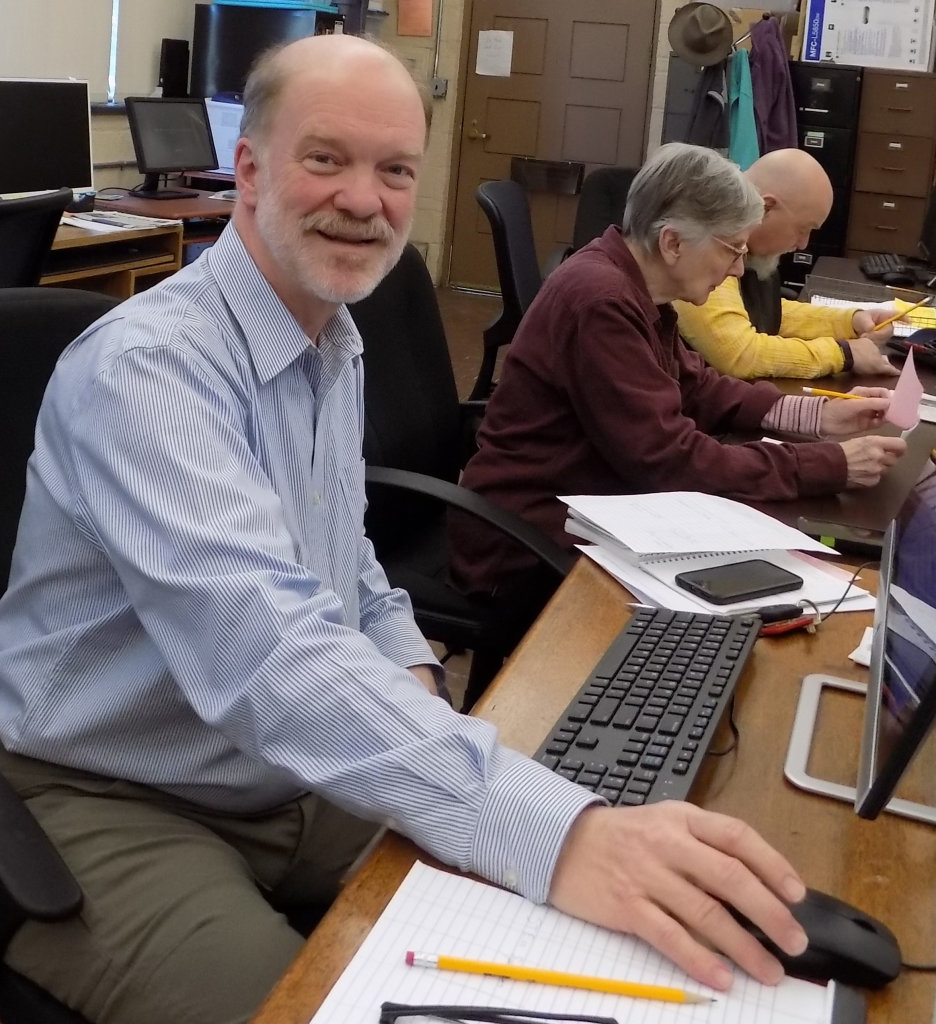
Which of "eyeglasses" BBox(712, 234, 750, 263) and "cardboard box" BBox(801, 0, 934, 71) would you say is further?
"cardboard box" BBox(801, 0, 934, 71)

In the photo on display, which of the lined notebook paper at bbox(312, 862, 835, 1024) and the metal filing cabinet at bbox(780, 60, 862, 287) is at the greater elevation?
the metal filing cabinet at bbox(780, 60, 862, 287)

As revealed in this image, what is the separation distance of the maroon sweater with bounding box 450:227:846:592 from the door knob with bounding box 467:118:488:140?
17.9 feet

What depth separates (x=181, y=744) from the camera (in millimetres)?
1089

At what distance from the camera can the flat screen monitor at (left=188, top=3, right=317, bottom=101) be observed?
5.12m

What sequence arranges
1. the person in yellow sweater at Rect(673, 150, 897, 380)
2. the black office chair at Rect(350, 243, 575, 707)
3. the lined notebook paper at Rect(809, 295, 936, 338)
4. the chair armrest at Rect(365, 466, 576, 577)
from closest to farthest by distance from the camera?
the chair armrest at Rect(365, 466, 576, 577) < the black office chair at Rect(350, 243, 575, 707) < the person in yellow sweater at Rect(673, 150, 897, 380) < the lined notebook paper at Rect(809, 295, 936, 338)

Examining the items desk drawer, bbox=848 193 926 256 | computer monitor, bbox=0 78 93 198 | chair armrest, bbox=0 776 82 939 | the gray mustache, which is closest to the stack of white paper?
the gray mustache

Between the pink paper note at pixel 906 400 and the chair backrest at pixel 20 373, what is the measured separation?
1342 mm

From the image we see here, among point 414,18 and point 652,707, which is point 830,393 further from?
point 414,18

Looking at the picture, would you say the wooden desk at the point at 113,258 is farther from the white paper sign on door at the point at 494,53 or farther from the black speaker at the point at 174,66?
the white paper sign on door at the point at 494,53

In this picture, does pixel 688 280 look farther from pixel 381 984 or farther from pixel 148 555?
pixel 381 984

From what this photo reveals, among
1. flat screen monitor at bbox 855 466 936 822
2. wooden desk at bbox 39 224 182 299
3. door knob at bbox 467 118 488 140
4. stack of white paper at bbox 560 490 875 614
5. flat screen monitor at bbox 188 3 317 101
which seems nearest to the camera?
flat screen monitor at bbox 855 466 936 822

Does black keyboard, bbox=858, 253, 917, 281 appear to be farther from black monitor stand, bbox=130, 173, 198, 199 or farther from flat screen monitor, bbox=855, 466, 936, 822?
flat screen monitor, bbox=855, 466, 936, 822

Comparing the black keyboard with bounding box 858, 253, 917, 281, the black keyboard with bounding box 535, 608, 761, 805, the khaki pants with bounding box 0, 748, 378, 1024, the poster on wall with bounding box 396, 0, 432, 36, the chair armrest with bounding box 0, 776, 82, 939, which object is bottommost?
the khaki pants with bounding box 0, 748, 378, 1024

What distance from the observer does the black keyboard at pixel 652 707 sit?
3.18 feet
